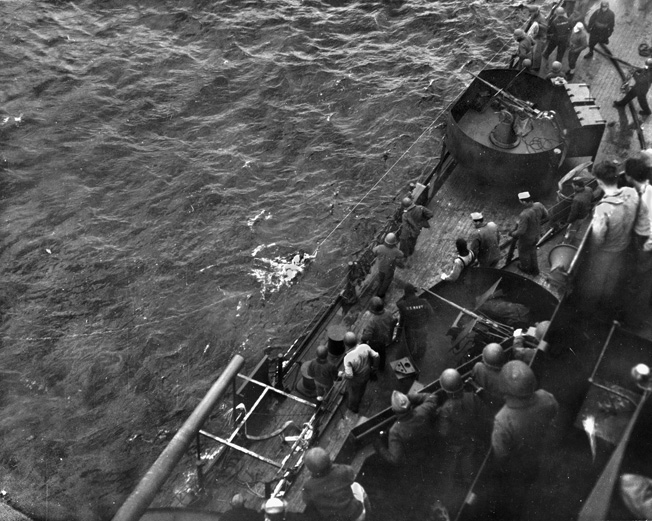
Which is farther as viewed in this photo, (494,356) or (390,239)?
(390,239)

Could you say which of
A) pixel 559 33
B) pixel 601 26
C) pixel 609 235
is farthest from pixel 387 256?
pixel 601 26

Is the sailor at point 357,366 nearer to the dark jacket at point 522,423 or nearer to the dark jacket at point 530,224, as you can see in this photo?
the dark jacket at point 522,423

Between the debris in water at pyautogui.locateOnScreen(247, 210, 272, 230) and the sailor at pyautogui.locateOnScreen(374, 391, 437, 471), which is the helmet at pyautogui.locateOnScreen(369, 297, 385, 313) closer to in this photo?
the sailor at pyautogui.locateOnScreen(374, 391, 437, 471)

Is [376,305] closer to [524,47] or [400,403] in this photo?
[400,403]

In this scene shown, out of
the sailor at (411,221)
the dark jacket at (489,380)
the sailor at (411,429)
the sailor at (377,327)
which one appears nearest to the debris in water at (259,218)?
the sailor at (411,221)

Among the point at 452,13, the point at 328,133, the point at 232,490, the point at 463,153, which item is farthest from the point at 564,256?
the point at 452,13

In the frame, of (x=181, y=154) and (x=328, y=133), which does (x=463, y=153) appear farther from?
(x=181, y=154)
